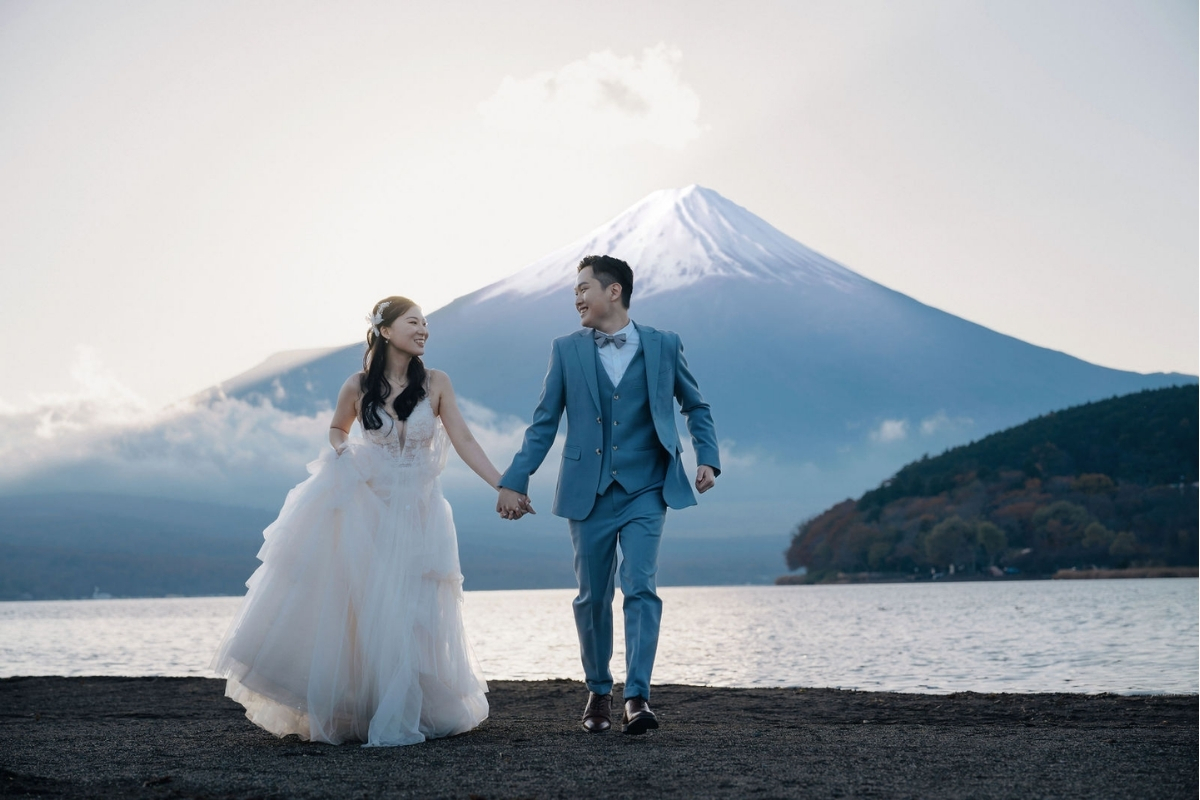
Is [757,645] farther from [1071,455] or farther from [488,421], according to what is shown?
[488,421]

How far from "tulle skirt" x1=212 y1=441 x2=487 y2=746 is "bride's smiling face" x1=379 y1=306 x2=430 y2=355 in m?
0.56

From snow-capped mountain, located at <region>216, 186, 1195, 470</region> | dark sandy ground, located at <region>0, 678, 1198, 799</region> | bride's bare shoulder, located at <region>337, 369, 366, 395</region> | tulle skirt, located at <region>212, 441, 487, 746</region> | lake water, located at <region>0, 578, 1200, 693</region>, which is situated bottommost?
lake water, located at <region>0, 578, 1200, 693</region>

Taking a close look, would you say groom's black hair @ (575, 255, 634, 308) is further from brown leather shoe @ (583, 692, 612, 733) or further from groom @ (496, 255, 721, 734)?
brown leather shoe @ (583, 692, 612, 733)

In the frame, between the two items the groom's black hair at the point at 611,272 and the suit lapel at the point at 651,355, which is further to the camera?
the groom's black hair at the point at 611,272

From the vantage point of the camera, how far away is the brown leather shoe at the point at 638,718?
5.28 m

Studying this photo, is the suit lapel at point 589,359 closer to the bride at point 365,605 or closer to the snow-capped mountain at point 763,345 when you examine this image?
the bride at point 365,605

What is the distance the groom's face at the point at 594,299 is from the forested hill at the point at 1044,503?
68.7m

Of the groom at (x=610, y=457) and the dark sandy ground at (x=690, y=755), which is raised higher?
the groom at (x=610, y=457)

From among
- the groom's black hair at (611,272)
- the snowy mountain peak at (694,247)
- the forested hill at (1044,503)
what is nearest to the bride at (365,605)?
the groom's black hair at (611,272)

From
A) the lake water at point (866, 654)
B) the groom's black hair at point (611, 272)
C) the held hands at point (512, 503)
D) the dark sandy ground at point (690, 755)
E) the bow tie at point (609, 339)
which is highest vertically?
the groom's black hair at point (611, 272)

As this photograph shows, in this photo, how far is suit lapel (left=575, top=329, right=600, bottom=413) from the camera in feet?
18.9

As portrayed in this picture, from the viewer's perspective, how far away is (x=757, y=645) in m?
17.5

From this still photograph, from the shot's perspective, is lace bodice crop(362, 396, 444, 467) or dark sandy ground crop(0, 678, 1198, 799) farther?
lace bodice crop(362, 396, 444, 467)

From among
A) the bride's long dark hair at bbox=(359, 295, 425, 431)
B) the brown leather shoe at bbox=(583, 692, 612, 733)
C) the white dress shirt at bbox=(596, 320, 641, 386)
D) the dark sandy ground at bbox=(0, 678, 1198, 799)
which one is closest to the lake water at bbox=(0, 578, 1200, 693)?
the dark sandy ground at bbox=(0, 678, 1198, 799)
